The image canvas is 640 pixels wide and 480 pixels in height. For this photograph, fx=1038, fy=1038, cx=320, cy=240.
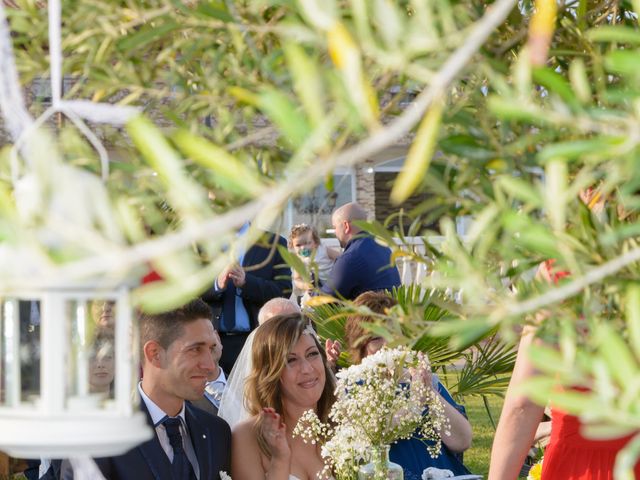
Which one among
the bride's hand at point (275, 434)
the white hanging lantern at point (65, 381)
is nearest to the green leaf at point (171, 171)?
the white hanging lantern at point (65, 381)

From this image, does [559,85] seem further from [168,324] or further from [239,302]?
[239,302]

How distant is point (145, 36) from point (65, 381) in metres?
0.45

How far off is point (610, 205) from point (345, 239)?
18.2ft

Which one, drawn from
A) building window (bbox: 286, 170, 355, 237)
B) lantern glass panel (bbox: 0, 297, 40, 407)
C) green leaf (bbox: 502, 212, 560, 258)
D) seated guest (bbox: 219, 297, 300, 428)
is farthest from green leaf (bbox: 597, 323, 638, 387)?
seated guest (bbox: 219, 297, 300, 428)

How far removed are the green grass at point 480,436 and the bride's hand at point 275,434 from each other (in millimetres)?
3517

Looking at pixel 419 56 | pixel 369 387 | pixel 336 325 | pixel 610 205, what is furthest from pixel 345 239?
pixel 419 56

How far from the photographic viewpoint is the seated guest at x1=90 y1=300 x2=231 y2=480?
3.69 metres

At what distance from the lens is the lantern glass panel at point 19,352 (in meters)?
1.31

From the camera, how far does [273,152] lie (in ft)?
4.59

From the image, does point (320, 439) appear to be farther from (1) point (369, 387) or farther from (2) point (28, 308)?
(2) point (28, 308)

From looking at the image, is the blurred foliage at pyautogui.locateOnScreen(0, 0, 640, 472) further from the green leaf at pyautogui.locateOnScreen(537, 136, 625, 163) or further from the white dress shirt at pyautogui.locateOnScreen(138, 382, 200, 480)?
the white dress shirt at pyautogui.locateOnScreen(138, 382, 200, 480)

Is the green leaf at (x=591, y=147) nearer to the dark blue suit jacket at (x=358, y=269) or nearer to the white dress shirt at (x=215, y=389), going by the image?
the white dress shirt at (x=215, y=389)

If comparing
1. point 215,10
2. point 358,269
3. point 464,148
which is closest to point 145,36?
point 215,10

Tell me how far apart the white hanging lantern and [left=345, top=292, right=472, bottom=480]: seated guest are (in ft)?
10.1
